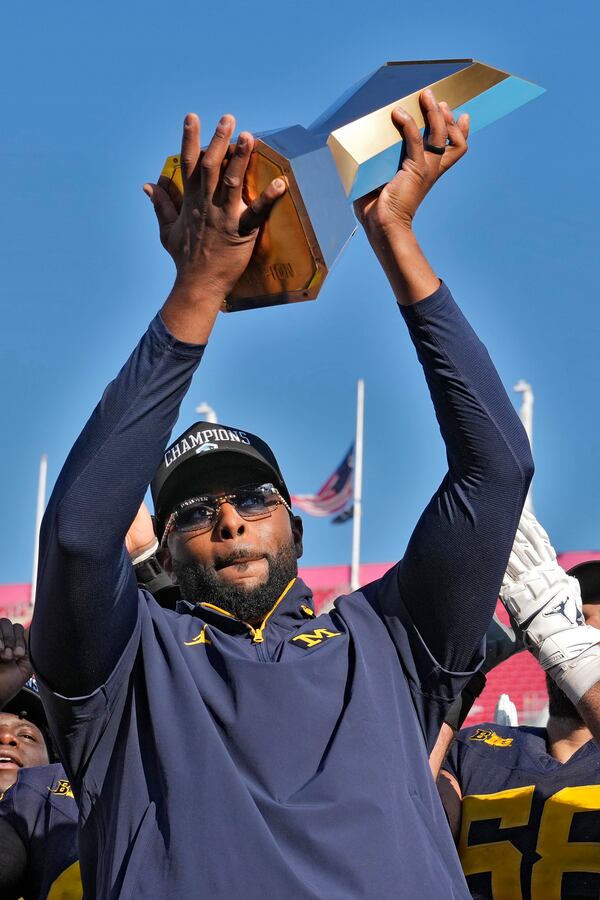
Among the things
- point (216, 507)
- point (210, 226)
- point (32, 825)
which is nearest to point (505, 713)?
point (32, 825)

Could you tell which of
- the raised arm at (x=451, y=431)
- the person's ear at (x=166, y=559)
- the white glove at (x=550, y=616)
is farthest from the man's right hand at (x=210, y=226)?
the white glove at (x=550, y=616)

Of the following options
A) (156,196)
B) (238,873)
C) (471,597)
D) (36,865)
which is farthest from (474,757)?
(156,196)

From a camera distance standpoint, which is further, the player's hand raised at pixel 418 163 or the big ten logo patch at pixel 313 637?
the big ten logo patch at pixel 313 637

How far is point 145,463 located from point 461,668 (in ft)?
2.46

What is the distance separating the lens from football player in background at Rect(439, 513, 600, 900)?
3.11 meters

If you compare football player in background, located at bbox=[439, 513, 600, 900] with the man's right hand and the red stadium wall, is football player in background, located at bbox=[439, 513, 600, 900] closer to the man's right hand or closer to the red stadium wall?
the man's right hand

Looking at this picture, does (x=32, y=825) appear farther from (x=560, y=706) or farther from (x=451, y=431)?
(x=451, y=431)

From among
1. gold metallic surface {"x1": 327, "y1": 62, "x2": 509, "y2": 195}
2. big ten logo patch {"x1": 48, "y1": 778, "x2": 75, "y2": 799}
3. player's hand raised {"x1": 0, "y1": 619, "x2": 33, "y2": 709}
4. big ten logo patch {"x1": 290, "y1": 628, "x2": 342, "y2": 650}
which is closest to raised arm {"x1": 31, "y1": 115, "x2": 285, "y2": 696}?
gold metallic surface {"x1": 327, "y1": 62, "x2": 509, "y2": 195}

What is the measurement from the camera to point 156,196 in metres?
2.25

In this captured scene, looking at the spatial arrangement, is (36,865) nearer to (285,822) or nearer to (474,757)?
(474,757)

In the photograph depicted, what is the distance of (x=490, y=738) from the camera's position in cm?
396

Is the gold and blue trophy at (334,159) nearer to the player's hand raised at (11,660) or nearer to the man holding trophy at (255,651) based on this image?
the man holding trophy at (255,651)

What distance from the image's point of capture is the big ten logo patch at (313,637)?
8.07 feet

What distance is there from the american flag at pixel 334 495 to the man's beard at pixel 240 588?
2221 cm
